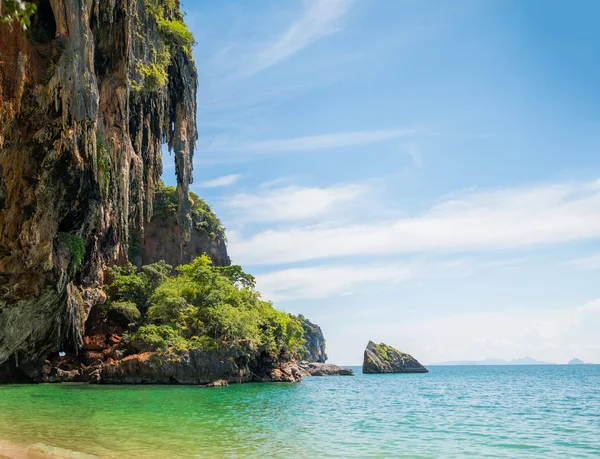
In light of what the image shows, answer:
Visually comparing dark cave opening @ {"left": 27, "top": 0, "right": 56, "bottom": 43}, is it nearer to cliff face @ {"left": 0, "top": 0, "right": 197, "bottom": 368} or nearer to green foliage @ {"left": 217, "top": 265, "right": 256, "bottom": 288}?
cliff face @ {"left": 0, "top": 0, "right": 197, "bottom": 368}

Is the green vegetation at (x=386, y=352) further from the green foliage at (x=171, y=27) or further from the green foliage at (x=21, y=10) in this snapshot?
the green foliage at (x=21, y=10)

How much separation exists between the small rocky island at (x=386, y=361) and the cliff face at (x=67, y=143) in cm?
7403

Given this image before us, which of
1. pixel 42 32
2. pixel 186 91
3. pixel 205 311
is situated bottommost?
pixel 205 311

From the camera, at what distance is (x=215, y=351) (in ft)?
124

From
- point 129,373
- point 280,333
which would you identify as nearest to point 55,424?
point 129,373

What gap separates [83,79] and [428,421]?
18.7 metres

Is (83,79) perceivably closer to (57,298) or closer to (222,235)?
(57,298)

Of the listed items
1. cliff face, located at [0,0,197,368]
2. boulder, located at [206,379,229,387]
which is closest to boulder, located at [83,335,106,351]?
boulder, located at [206,379,229,387]

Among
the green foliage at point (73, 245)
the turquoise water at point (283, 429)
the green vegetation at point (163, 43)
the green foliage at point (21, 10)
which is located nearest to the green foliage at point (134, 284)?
the turquoise water at point (283, 429)

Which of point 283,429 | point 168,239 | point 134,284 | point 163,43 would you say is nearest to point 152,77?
point 163,43

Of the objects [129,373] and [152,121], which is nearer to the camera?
[152,121]

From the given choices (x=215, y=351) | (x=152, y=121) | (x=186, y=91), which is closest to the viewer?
(x=152, y=121)

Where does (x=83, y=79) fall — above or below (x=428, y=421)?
above

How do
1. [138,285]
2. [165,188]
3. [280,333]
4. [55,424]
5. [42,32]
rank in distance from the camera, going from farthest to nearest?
[165,188] < [280,333] < [138,285] < [42,32] < [55,424]
